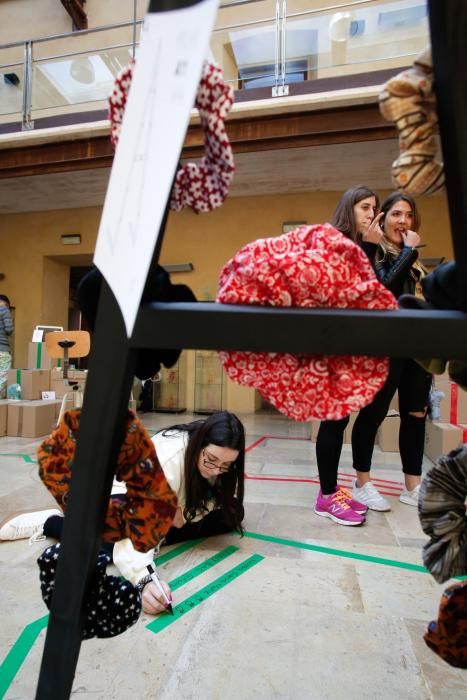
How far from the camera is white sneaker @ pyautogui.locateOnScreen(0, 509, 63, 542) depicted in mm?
1515

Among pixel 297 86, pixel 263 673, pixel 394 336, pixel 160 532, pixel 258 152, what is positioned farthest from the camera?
pixel 258 152

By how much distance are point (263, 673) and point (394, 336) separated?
78 cm

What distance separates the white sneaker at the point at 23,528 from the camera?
4.97 feet

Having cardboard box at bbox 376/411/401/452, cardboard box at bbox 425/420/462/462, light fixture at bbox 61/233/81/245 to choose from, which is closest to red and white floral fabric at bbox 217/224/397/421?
cardboard box at bbox 425/420/462/462

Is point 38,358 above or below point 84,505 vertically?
above

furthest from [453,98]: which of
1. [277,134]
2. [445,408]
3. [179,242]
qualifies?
[179,242]

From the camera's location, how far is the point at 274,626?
981 millimetres

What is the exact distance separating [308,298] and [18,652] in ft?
3.25

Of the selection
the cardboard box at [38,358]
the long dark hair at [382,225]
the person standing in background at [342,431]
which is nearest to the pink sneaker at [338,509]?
the person standing in background at [342,431]

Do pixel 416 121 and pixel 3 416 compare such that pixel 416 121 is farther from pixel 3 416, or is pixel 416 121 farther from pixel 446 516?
pixel 3 416

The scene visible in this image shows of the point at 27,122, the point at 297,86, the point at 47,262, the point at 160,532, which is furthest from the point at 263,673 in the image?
the point at 47,262

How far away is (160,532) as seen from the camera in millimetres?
561

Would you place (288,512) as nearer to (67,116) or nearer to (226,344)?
Answer: (226,344)

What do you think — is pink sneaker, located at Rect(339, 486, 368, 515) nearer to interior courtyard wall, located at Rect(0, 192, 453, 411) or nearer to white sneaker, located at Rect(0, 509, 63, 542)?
white sneaker, located at Rect(0, 509, 63, 542)
